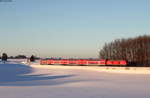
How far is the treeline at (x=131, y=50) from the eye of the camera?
67750mm

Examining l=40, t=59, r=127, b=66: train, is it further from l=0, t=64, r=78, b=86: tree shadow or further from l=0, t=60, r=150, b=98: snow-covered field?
Result: l=0, t=60, r=150, b=98: snow-covered field

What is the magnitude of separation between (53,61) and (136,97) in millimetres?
56310

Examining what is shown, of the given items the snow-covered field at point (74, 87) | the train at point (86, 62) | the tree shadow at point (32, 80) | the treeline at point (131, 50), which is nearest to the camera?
the snow-covered field at point (74, 87)

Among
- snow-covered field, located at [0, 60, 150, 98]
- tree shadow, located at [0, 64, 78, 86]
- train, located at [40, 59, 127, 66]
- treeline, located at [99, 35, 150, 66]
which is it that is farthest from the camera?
treeline, located at [99, 35, 150, 66]

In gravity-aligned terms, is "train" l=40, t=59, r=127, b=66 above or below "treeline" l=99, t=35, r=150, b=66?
below

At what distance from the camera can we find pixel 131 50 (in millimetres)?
73188

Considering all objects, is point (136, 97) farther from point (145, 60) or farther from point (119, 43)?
point (119, 43)

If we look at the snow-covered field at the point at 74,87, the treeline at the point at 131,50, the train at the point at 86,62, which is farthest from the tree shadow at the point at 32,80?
the treeline at the point at 131,50

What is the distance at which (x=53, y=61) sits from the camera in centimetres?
6938

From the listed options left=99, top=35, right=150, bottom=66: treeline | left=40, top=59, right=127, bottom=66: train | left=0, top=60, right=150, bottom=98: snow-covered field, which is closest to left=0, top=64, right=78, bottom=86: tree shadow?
left=0, top=60, right=150, bottom=98: snow-covered field

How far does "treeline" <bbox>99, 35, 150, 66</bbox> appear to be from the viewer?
67.8m

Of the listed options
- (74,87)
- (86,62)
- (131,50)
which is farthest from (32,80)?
(131,50)

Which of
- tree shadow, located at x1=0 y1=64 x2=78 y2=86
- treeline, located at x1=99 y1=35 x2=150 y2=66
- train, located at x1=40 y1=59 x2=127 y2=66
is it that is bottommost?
tree shadow, located at x1=0 y1=64 x2=78 y2=86

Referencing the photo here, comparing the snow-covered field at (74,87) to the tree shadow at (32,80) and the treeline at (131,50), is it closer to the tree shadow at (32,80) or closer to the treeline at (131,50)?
the tree shadow at (32,80)
